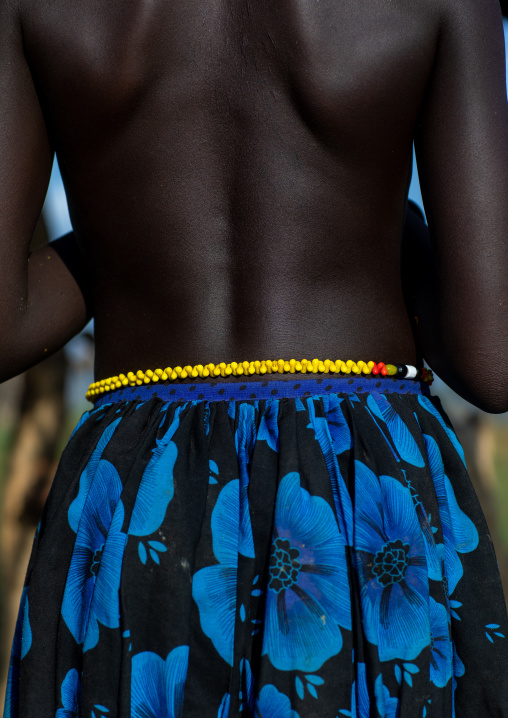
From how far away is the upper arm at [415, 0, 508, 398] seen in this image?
1.33m

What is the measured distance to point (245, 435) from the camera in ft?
4.35

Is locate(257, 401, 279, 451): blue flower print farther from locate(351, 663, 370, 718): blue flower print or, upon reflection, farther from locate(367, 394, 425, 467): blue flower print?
locate(351, 663, 370, 718): blue flower print

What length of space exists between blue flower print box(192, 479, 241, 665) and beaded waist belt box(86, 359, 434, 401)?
0.67ft

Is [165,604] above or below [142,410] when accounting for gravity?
below

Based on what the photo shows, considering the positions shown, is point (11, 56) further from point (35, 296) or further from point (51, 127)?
point (35, 296)

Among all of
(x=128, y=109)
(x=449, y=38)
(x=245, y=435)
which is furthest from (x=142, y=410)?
(x=449, y=38)

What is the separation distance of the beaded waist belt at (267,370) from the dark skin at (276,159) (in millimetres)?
20

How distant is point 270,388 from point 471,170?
0.49 meters

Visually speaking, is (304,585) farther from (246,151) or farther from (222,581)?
(246,151)

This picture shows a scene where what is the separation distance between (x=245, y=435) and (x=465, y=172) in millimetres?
567

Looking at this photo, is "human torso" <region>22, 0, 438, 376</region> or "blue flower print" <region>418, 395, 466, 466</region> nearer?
"human torso" <region>22, 0, 438, 376</region>

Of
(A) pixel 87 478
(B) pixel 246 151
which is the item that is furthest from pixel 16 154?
(A) pixel 87 478

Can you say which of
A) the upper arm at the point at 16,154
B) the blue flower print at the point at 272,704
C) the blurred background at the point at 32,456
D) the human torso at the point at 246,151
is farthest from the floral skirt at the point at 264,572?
the blurred background at the point at 32,456

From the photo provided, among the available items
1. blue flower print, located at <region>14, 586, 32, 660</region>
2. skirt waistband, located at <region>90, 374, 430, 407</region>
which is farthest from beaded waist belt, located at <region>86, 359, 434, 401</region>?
blue flower print, located at <region>14, 586, 32, 660</region>
